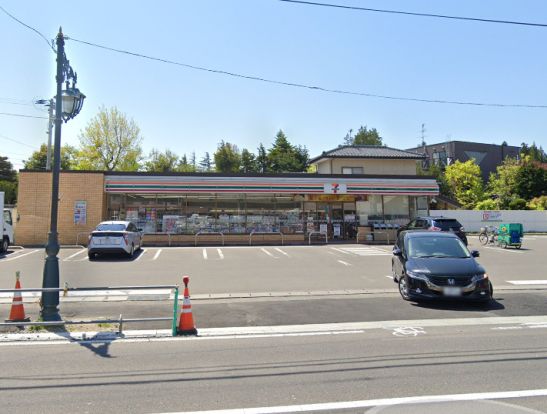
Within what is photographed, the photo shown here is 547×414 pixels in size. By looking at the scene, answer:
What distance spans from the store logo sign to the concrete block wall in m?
13.3

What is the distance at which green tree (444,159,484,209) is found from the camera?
51.7 m

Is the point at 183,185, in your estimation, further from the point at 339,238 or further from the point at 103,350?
the point at 103,350

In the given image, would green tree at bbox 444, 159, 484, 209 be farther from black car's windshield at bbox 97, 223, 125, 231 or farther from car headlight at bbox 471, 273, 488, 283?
car headlight at bbox 471, 273, 488, 283

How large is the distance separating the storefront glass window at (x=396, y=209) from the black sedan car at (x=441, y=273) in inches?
683

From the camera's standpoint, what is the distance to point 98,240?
1714 cm

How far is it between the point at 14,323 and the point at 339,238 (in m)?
21.9

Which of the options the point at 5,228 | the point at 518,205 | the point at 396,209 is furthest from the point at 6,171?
the point at 518,205

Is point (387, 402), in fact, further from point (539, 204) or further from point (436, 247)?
point (539, 204)

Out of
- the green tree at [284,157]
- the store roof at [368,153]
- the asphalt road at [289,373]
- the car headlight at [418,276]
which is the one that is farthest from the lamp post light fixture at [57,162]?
the green tree at [284,157]

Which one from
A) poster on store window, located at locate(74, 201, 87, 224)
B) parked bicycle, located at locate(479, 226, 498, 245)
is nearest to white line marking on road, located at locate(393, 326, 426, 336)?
parked bicycle, located at locate(479, 226, 498, 245)

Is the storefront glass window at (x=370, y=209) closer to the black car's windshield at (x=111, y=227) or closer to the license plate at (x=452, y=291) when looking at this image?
the black car's windshield at (x=111, y=227)

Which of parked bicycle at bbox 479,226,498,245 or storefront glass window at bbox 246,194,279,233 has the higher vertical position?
storefront glass window at bbox 246,194,279,233

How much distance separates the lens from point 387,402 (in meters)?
4.26

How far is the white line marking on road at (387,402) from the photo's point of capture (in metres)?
4.09
